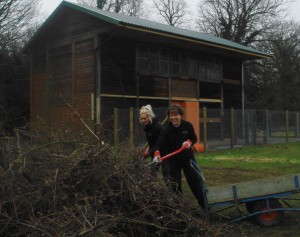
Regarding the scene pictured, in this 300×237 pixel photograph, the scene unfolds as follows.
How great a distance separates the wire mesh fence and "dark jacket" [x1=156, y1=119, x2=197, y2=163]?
29.1 ft

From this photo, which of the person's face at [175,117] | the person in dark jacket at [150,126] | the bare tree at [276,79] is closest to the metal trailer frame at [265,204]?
the person's face at [175,117]

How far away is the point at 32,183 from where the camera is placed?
485cm

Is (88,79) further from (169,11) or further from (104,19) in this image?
(169,11)

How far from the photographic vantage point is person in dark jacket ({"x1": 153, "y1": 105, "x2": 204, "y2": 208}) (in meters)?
6.21

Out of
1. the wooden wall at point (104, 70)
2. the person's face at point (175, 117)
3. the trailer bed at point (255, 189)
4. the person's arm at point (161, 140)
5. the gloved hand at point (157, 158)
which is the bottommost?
the trailer bed at point (255, 189)

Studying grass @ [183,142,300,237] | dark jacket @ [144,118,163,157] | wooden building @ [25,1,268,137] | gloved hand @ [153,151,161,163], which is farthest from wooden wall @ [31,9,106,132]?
gloved hand @ [153,151,161,163]

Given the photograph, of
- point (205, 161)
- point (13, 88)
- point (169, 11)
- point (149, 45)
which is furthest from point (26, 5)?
point (169, 11)

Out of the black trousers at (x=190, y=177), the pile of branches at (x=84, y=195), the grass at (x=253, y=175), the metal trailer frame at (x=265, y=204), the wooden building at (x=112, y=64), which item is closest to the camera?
the pile of branches at (x=84, y=195)

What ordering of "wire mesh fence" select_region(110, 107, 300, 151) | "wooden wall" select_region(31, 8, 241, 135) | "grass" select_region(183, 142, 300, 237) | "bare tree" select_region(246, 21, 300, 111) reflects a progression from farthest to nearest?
"bare tree" select_region(246, 21, 300, 111), "wooden wall" select_region(31, 8, 241, 135), "wire mesh fence" select_region(110, 107, 300, 151), "grass" select_region(183, 142, 300, 237)

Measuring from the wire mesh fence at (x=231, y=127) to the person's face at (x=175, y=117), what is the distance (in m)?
8.94

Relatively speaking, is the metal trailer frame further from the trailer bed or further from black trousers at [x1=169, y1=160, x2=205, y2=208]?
black trousers at [x1=169, y1=160, x2=205, y2=208]

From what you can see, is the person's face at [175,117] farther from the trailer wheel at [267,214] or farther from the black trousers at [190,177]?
the trailer wheel at [267,214]

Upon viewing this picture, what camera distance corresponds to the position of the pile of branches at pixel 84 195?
4.33 m

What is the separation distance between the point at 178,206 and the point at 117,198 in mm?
697
